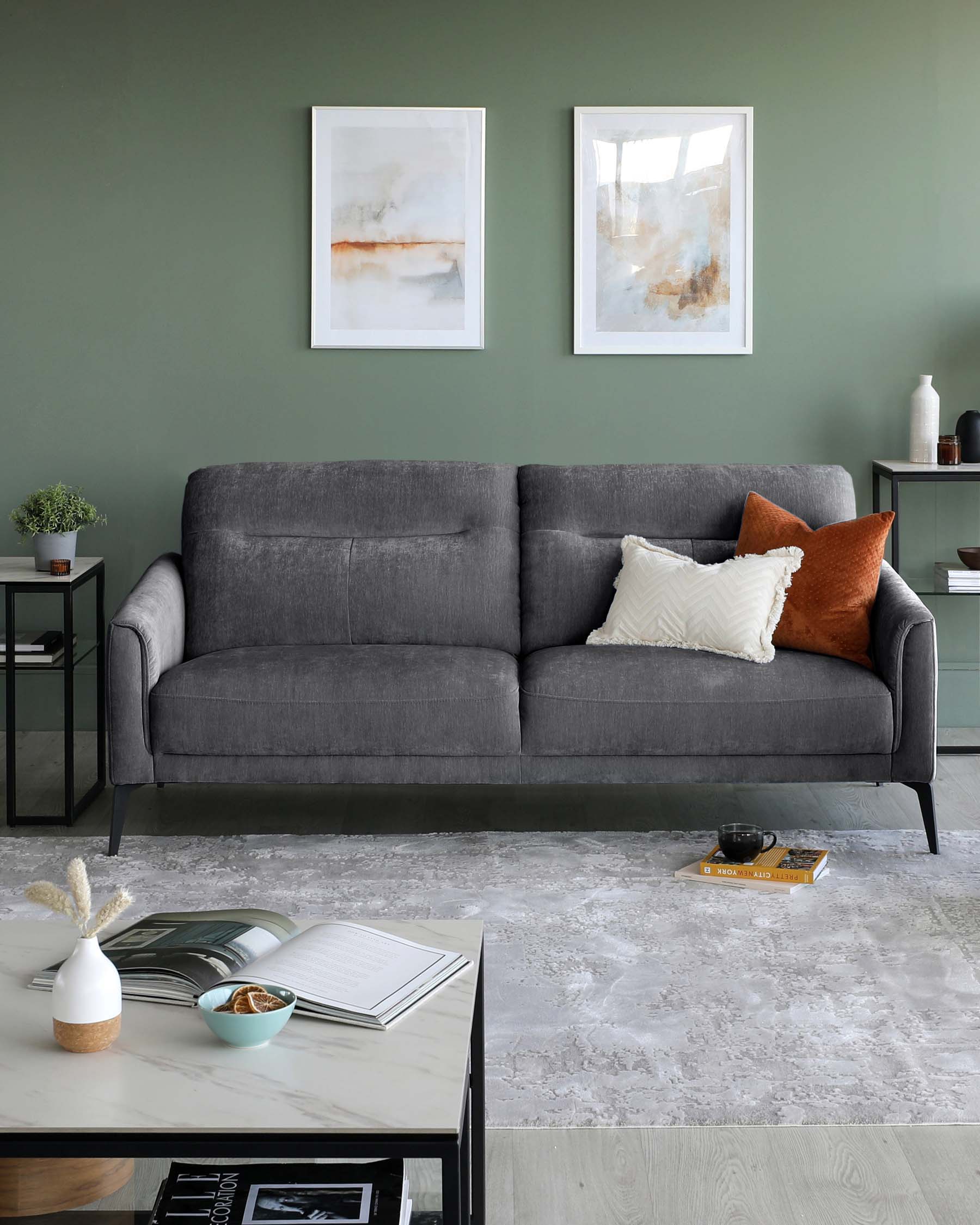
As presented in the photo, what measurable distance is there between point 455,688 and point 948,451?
1.97 metres

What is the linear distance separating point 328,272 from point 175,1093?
138 inches

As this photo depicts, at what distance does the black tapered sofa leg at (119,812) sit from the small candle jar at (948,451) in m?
2.72

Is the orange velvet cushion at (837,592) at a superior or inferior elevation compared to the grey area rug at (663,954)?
superior

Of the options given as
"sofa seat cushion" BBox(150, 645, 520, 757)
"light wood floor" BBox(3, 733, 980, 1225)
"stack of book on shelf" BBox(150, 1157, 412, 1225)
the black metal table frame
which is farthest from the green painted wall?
"stack of book on shelf" BBox(150, 1157, 412, 1225)

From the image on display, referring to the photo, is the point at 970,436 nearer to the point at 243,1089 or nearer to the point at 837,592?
the point at 837,592

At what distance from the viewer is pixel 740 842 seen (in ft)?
10.1

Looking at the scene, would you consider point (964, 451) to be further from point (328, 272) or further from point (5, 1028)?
point (5, 1028)

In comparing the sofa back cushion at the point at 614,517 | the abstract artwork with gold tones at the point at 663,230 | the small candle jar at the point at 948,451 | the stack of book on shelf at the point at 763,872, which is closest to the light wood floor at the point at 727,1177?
the stack of book on shelf at the point at 763,872

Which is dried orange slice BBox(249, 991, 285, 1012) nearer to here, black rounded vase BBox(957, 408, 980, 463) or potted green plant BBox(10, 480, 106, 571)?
potted green plant BBox(10, 480, 106, 571)

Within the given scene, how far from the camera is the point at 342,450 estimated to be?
4531mm

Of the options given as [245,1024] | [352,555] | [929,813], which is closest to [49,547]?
[352,555]

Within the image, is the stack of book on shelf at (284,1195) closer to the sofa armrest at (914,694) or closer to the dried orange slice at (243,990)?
the dried orange slice at (243,990)

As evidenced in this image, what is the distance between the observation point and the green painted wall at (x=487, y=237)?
14.2 ft

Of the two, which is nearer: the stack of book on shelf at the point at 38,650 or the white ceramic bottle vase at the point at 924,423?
the stack of book on shelf at the point at 38,650
